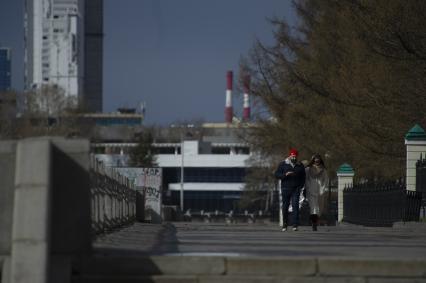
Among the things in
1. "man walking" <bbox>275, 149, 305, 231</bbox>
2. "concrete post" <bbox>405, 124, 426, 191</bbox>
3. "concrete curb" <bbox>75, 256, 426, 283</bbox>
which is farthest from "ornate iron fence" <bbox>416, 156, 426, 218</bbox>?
"concrete curb" <bbox>75, 256, 426, 283</bbox>

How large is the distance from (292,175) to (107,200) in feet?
25.1

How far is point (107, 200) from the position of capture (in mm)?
21219

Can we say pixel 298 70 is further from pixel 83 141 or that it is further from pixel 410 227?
pixel 83 141

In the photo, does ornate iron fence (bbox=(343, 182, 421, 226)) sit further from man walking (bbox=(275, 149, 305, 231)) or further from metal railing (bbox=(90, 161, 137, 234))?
metal railing (bbox=(90, 161, 137, 234))

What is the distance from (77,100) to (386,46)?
371ft

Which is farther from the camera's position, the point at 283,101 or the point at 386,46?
the point at 283,101

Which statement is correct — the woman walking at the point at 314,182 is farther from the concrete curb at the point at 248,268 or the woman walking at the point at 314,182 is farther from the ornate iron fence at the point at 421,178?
the concrete curb at the point at 248,268

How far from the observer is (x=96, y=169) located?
738 inches

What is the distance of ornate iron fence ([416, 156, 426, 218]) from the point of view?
3355 centimetres

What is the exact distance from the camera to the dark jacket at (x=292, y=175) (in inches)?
1102

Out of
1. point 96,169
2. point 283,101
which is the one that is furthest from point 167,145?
point 96,169

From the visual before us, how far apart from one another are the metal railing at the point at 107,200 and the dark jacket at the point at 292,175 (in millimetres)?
3461

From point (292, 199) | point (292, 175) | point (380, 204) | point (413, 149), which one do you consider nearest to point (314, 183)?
point (292, 199)

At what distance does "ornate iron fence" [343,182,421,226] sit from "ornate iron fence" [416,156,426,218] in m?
0.16
